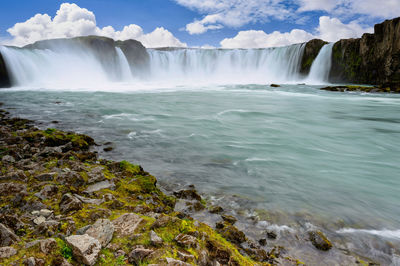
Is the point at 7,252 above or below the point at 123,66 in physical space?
below

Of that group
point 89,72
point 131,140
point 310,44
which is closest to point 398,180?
point 131,140

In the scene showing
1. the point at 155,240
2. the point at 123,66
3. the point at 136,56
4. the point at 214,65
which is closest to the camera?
the point at 155,240

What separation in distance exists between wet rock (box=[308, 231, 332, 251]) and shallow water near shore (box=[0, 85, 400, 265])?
35 cm

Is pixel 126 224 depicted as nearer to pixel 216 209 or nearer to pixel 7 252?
pixel 7 252

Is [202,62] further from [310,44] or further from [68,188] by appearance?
[68,188]

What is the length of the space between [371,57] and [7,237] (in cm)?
4854

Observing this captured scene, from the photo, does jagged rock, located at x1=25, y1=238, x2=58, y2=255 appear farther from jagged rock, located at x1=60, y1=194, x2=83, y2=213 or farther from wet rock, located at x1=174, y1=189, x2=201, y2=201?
wet rock, located at x1=174, y1=189, x2=201, y2=201

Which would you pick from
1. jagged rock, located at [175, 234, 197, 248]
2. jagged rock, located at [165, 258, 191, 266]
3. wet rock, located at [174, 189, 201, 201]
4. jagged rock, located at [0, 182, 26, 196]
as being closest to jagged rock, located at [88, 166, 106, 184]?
jagged rock, located at [0, 182, 26, 196]

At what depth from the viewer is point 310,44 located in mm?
47875

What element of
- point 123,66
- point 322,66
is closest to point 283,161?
point 322,66

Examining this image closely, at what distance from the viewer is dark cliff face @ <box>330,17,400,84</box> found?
34031 mm

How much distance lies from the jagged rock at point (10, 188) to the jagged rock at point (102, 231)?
1871mm

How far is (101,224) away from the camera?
97.7 inches

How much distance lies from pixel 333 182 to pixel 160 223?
16.4 feet
